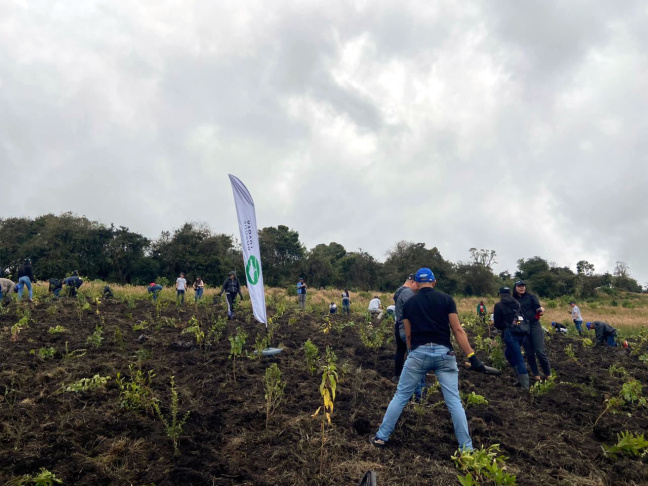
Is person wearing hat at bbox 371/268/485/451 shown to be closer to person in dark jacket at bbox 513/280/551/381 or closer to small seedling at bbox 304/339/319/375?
small seedling at bbox 304/339/319/375

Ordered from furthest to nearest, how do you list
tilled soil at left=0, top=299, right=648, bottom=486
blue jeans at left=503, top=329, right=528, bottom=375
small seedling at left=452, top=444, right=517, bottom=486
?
blue jeans at left=503, top=329, right=528, bottom=375
tilled soil at left=0, top=299, right=648, bottom=486
small seedling at left=452, top=444, right=517, bottom=486

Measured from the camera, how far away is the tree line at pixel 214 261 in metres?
38.9

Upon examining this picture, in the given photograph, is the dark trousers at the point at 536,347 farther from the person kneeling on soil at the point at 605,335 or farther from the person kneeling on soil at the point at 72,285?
the person kneeling on soil at the point at 72,285

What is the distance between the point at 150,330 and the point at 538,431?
23.3ft

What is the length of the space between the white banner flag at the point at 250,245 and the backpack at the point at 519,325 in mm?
4025

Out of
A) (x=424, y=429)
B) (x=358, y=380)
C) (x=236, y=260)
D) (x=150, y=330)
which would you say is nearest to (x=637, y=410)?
(x=424, y=429)

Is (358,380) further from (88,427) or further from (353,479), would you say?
(88,427)

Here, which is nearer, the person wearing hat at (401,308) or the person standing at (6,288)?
the person wearing hat at (401,308)

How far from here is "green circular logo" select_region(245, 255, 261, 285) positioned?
7.50 meters

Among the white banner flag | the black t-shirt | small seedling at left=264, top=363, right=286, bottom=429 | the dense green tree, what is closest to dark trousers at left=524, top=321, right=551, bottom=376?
the black t-shirt

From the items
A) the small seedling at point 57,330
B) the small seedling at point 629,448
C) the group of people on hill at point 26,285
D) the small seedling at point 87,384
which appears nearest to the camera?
the small seedling at point 629,448

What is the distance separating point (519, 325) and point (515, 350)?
15.1 inches

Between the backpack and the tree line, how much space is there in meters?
32.6

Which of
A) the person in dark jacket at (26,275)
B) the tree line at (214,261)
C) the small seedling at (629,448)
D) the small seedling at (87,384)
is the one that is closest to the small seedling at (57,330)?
the small seedling at (87,384)
